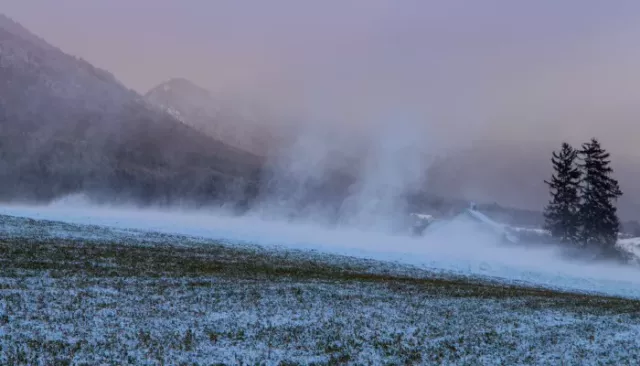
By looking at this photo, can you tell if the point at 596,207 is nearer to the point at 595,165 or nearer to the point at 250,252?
the point at 595,165

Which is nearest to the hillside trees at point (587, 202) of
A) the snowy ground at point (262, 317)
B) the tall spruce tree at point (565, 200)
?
the tall spruce tree at point (565, 200)

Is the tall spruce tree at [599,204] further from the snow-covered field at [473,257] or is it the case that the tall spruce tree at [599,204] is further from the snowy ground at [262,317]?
the snowy ground at [262,317]

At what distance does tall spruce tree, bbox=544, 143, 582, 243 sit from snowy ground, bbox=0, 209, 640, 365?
55520 mm

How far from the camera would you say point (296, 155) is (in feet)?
597

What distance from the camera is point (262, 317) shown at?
22016 mm

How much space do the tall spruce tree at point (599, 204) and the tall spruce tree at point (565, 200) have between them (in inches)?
67.8

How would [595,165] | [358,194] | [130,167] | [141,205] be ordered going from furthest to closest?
1. [130,167]
2. [141,205]
3. [358,194]
4. [595,165]

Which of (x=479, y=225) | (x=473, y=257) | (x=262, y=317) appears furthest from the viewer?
(x=479, y=225)

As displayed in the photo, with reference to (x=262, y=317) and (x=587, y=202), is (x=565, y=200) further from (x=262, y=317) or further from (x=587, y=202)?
(x=262, y=317)

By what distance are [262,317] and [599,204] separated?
81504mm

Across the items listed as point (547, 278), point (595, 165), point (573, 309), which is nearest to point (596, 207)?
point (595, 165)

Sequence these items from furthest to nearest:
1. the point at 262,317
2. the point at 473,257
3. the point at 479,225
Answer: the point at 479,225
the point at 473,257
the point at 262,317

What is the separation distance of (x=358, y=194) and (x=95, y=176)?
258 ft

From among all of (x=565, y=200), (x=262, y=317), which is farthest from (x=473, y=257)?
(x=262, y=317)
